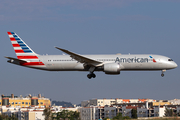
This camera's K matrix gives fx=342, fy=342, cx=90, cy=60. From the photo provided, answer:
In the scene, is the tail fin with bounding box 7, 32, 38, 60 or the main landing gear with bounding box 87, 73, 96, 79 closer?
the main landing gear with bounding box 87, 73, 96, 79

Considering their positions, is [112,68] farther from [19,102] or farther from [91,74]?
[19,102]

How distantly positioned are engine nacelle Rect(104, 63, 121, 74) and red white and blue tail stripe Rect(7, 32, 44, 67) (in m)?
11.1

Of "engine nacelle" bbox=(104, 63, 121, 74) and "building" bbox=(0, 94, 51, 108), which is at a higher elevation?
"engine nacelle" bbox=(104, 63, 121, 74)

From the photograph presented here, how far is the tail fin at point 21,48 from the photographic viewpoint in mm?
57969

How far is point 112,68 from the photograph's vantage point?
5278 cm

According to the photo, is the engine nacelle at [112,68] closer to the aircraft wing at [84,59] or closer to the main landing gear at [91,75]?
the aircraft wing at [84,59]

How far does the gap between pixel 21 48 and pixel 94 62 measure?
45.8 feet

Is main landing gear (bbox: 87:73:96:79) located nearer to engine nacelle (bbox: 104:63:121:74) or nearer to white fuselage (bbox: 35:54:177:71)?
white fuselage (bbox: 35:54:177:71)

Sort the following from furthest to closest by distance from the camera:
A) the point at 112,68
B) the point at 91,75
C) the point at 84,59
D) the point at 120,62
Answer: the point at 91,75, the point at 120,62, the point at 84,59, the point at 112,68

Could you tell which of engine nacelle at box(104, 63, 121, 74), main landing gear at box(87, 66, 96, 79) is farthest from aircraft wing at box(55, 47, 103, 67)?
engine nacelle at box(104, 63, 121, 74)

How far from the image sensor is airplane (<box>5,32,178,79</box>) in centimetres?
5331

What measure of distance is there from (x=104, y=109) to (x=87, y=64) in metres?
63.4

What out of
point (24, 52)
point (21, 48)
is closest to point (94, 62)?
point (24, 52)

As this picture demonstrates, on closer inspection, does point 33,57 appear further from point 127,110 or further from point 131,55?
point 127,110
